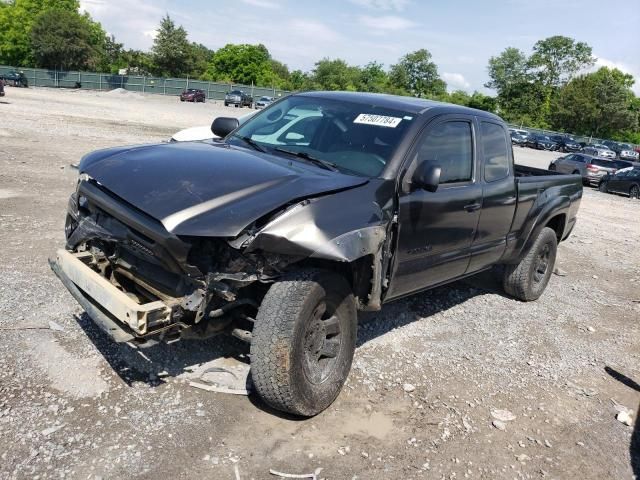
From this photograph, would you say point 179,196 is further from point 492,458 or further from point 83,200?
point 492,458

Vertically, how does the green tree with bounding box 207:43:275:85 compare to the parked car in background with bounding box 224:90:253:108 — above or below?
above

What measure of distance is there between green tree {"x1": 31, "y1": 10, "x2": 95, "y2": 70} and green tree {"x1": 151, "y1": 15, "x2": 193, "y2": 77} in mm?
→ 10041

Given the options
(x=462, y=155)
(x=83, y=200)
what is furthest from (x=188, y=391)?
(x=462, y=155)

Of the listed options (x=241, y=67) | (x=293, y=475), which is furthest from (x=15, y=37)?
(x=293, y=475)

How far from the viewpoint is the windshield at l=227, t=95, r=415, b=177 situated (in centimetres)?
395

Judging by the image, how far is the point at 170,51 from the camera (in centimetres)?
7169

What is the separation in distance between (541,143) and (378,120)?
50784mm

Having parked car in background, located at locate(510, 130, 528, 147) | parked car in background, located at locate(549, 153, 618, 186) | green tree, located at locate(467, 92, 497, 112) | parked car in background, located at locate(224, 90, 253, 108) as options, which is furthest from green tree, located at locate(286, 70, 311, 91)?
parked car in background, located at locate(549, 153, 618, 186)

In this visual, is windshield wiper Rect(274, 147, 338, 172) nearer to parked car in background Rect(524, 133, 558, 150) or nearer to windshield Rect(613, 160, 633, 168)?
windshield Rect(613, 160, 633, 168)

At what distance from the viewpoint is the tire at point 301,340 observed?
10.2ft

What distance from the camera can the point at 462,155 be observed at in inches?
181

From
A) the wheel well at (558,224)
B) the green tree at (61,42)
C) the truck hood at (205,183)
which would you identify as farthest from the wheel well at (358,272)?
the green tree at (61,42)

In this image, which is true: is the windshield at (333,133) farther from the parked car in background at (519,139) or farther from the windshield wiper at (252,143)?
the parked car in background at (519,139)

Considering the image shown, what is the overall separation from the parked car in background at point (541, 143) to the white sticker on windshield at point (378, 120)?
1989 inches
